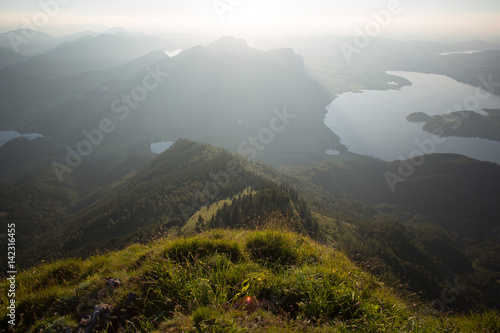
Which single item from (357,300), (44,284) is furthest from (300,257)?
(44,284)

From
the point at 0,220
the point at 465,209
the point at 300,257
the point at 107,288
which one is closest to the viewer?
the point at 107,288

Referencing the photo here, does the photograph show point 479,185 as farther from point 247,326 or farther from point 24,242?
point 24,242

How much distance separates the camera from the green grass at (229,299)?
4.31m

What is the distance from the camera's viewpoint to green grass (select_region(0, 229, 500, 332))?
4.31 meters

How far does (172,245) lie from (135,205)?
87.9 meters

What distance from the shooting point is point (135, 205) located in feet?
276

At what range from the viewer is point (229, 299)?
4980 millimetres

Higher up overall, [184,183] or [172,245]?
[172,245]

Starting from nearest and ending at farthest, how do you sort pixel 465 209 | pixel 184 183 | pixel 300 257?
pixel 300 257, pixel 184 183, pixel 465 209

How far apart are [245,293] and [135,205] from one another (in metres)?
90.1

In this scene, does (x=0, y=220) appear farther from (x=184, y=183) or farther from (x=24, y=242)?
(x=184, y=183)

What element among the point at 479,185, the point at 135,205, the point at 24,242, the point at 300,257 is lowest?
the point at 479,185

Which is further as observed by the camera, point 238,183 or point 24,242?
point 24,242

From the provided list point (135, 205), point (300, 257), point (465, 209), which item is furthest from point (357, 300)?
point (465, 209)
